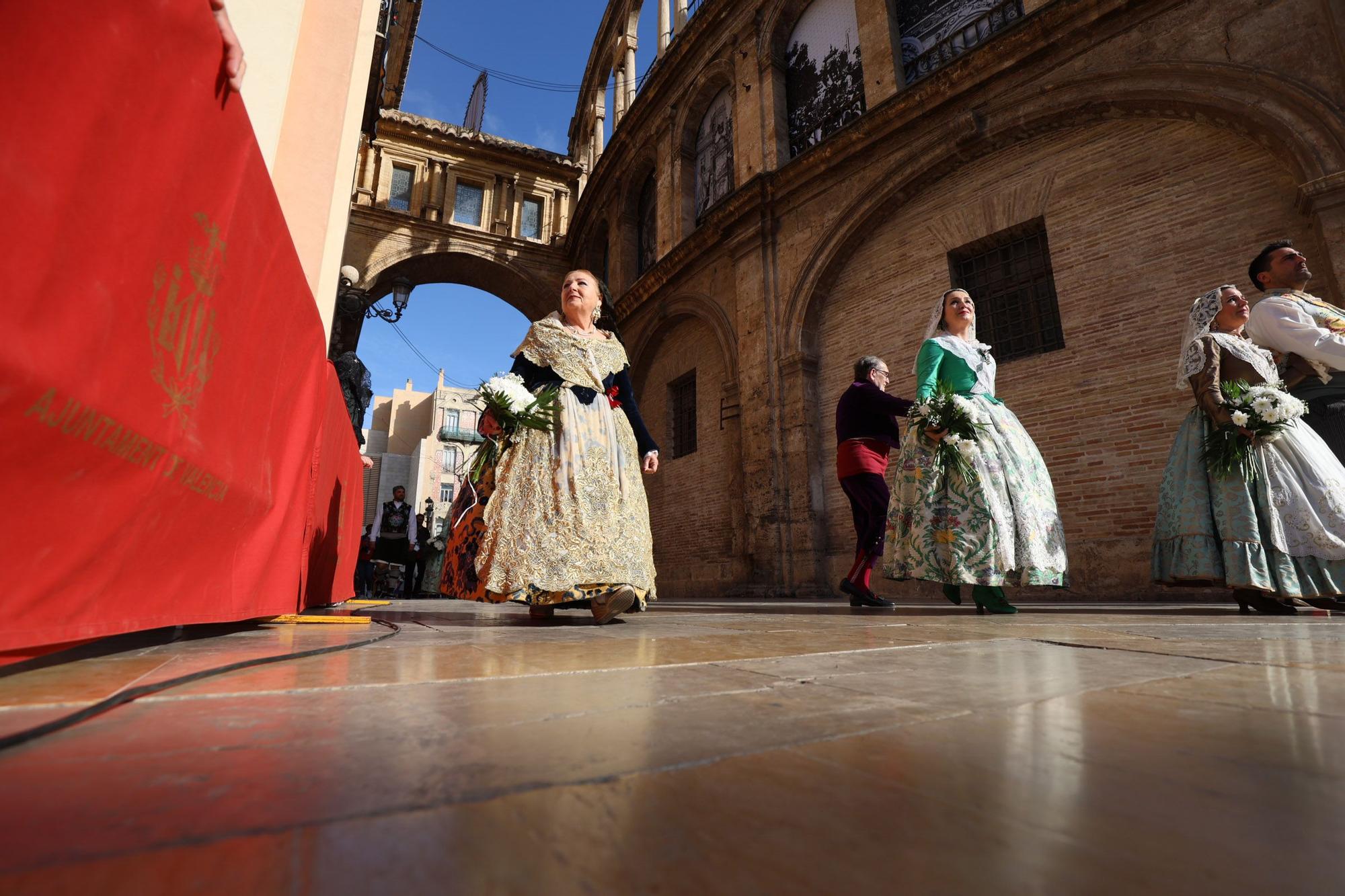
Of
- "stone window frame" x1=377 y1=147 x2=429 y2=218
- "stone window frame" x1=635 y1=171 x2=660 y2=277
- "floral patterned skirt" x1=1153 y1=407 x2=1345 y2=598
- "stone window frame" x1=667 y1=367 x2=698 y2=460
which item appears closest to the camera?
"floral patterned skirt" x1=1153 y1=407 x2=1345 y2=598

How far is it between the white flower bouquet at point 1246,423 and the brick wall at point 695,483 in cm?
716

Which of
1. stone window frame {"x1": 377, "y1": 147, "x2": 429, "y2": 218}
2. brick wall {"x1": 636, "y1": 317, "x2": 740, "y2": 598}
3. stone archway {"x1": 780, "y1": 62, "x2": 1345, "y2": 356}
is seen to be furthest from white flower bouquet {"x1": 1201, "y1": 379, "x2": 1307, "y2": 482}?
stone window frame {"x1": 377, "y1": 147, "x2": 429, "y2": 218}

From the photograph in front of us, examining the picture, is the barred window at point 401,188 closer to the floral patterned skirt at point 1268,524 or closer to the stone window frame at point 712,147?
the stone window frame at point 712,147

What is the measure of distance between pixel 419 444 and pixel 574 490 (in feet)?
137

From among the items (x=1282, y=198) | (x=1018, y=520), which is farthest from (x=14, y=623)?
(x=1282, y=198)

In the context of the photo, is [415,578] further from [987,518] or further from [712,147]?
[987,518]

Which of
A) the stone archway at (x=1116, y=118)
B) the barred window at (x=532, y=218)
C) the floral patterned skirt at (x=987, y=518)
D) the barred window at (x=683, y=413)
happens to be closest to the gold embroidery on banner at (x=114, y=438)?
the floral patterned skirt at (x=987, y=518)

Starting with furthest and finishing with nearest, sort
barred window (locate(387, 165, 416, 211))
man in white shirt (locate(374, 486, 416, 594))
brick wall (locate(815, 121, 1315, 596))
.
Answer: barred window (locate(387, 165, 416, 211))
man in white shirt (locate(374, 486, 416, 594))
brick wall (locate(815, 121, 1315, 596))

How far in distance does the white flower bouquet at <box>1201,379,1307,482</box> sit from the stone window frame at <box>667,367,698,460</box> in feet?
31.3

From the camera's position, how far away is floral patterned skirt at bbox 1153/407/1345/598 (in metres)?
A: 3.32

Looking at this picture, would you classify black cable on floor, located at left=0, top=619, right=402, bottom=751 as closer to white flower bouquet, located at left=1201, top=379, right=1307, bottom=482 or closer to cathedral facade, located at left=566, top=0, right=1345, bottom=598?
white flower bouquet, located at left=1201, top=379, right=1307, bottom=482

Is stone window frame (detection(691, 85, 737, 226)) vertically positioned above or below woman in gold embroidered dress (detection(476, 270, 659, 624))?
above

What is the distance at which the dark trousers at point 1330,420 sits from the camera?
402 cm

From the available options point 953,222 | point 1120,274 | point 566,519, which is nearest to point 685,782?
point 566,519
